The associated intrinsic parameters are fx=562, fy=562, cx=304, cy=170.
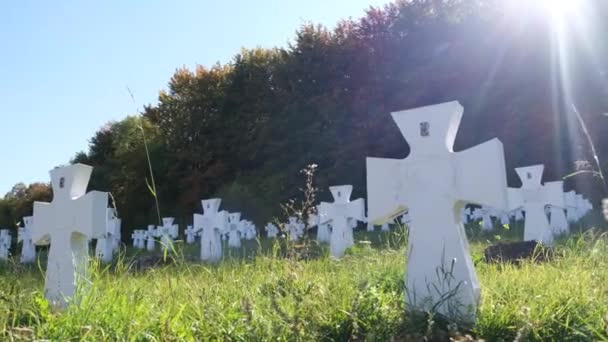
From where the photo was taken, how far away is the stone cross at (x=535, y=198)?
24.7ft

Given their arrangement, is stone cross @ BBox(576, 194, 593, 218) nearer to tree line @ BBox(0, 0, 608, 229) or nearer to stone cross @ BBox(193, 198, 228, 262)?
tree line @ BBox(0, 0, 608, 229)

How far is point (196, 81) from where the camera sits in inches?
893

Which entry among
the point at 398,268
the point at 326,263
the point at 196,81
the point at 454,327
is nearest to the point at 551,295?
the point at 454,327

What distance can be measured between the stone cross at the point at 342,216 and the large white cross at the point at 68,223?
4.75m

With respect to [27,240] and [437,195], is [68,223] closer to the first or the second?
[437,195]

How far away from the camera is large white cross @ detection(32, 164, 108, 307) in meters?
4.07

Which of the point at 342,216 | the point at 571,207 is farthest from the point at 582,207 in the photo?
the point at 342,216

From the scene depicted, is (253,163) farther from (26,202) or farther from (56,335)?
(56,335)

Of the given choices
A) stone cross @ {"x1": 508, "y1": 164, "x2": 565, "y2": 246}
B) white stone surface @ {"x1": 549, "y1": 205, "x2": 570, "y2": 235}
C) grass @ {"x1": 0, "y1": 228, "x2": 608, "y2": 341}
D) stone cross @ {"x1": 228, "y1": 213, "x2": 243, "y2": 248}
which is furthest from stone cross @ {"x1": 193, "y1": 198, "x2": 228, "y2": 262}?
grass @ {"x1": 0, "y1": 228, "x2": 608, "y2": 341}

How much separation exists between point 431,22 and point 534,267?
15226 mm

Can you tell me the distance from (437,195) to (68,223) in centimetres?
272

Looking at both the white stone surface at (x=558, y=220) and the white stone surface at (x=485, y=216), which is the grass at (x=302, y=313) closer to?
the white stone surface at (x=558, y=220)

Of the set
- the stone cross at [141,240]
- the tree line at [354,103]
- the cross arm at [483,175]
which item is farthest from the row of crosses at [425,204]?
the stone cross at [141,240]

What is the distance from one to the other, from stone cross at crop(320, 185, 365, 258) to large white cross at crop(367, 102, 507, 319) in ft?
16.1
